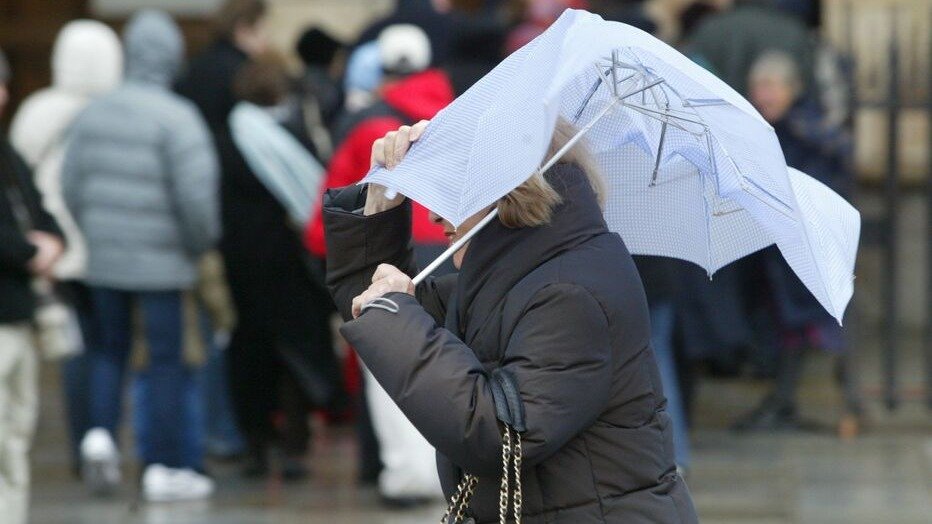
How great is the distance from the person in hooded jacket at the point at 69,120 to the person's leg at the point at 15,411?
65.0 inches

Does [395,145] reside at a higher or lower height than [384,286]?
higher

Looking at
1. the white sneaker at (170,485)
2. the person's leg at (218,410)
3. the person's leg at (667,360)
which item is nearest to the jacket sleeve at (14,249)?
the white sneaker at (170,485)

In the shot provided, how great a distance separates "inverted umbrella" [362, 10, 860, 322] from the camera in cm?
294

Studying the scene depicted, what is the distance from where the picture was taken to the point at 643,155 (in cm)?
353

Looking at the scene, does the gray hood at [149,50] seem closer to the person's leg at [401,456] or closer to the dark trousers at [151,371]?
the dark trousers at [151,371]

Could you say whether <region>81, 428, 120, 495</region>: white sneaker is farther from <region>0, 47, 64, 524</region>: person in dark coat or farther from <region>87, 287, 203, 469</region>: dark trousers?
<region>0, 47, 64, 524</region>: person in dark coat

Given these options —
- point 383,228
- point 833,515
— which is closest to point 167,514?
point 833,515

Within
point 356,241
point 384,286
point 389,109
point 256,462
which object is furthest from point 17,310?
point 384,286

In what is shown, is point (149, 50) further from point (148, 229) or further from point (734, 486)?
point (734, 486)

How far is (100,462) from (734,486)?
2685 millimetres

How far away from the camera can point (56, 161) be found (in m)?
7.74

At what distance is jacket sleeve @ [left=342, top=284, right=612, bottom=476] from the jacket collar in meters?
0.10

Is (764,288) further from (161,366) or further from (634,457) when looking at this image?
(634,457)

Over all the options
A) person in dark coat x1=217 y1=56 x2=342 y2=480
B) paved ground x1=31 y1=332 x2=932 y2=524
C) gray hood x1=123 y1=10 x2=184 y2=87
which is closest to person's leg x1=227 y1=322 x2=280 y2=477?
person in dark coat x1=217 y1=56 x2=342 y2=480
